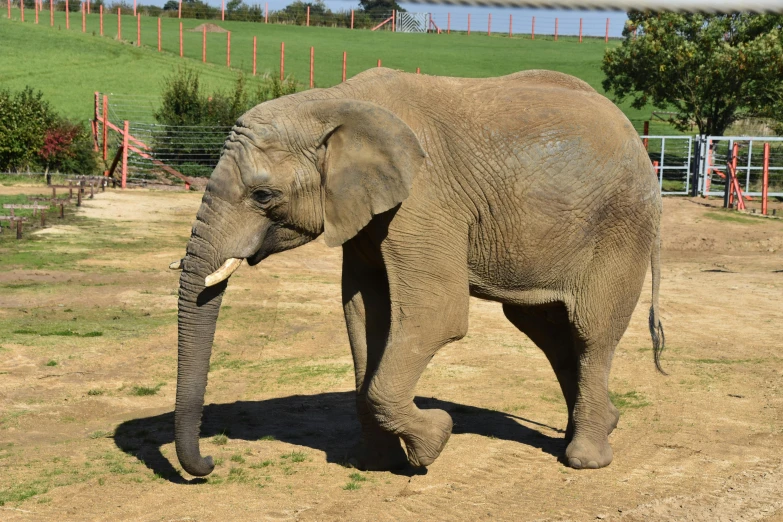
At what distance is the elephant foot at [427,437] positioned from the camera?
21.4 ft

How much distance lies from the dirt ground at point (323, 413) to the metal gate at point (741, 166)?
13326 mm

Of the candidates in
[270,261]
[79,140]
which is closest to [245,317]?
[270,261]

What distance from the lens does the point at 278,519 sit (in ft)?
19.5

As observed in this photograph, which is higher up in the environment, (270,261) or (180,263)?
(180,263)

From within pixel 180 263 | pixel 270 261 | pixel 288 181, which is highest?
pixel 288 181

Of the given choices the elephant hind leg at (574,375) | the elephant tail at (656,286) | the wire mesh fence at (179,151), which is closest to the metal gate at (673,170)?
the wire mesh fence at (179,151)

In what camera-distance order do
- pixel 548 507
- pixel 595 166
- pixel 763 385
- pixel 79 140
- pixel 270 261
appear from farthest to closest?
pixel 79 140
pixel 270 261
pixel 763 385
pixel 595 166
pixel 548 507

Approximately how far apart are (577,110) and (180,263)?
9.25 feet

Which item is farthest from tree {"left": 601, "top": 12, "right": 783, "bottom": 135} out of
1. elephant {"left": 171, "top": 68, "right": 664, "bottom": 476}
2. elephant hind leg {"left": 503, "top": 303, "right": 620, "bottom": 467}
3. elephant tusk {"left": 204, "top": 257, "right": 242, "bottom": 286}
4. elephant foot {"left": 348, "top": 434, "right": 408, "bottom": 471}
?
elephant tusk {"left": 204, "top": 257, "right": 242, "bottom": 286}

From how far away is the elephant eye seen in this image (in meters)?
6.26

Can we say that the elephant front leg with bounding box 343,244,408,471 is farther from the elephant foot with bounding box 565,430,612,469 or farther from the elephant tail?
the elephant tail

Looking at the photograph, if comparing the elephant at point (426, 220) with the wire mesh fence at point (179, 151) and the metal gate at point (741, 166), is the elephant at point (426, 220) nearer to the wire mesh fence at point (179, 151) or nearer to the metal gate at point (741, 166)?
the metal gate at point (741, 166)

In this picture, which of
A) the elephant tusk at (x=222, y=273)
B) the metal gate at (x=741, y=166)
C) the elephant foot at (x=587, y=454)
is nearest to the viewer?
the elephant tusk at (x=222, y=273)

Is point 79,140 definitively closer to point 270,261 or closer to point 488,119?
point 270,261
